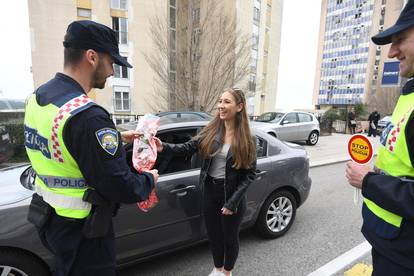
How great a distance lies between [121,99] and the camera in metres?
21.7

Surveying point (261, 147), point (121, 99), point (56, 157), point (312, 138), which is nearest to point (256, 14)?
point (121, 99)

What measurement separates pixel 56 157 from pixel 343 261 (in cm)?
300

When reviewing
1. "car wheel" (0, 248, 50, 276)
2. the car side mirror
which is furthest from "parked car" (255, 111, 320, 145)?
"car wheel" (0, 248, 50, 276)

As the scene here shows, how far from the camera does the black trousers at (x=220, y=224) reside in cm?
228

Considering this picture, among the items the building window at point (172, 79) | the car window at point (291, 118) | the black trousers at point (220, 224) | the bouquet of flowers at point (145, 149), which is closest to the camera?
the bouquet of flowers at point (145, 149)

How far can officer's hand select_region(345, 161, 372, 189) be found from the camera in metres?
1.36

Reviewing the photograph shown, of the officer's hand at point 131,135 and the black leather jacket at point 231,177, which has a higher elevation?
the officer's hand at point 131,135

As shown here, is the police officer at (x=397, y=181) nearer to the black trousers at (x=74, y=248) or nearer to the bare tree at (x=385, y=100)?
the black trousers at (x=74, y=248)

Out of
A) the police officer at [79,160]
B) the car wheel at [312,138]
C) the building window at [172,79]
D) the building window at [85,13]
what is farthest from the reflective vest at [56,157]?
the building window at [85,13]

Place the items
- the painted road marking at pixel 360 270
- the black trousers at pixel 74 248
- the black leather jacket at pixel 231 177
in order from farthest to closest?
the painted road marking at pixel 360 270 → the black leather jacket at pixel 231 177 → the black trousers at pixel 74 248

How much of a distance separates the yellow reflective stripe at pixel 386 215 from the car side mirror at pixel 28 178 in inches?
96.8

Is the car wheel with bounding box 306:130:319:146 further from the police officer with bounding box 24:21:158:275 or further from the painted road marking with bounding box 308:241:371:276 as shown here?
the police officer with bounding box 24:21:158:275

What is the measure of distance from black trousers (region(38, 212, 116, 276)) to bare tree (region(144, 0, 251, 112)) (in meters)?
9.74

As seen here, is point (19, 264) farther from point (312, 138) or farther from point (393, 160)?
point (312, 138)
